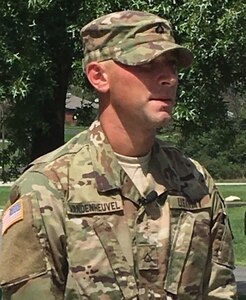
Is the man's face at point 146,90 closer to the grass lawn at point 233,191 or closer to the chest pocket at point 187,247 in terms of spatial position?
the chest pocket at point 187,247

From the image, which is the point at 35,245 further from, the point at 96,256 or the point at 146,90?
the point at 146,90

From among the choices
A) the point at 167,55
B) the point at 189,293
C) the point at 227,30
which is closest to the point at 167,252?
the point at 189,293

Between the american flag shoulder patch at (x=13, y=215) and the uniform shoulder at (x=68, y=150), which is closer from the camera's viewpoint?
the american flag shoulder patch at (x=13, y=215)

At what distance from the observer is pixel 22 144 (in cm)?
812

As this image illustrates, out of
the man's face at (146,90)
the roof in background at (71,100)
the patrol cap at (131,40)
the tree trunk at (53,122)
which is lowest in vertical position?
the roof in background at (71,100)

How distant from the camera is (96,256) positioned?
2811 millimetres

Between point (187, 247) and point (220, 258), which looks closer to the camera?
point (187, 247)

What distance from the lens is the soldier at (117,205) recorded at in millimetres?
2789

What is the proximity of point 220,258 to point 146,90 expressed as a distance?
595 millimetres

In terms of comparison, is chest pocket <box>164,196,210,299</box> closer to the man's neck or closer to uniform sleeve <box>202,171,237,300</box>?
uniform sleeve <box>202,171,237,300</box>

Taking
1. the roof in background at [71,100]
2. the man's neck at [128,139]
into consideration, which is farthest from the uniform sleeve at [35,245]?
the roof in background at [71,100]

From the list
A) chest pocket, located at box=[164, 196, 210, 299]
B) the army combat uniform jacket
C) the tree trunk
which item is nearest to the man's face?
the army combat uniform jacket

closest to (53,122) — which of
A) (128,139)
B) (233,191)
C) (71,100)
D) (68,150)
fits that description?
(71,100)

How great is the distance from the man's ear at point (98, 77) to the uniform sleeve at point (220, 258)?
1.65 ft
